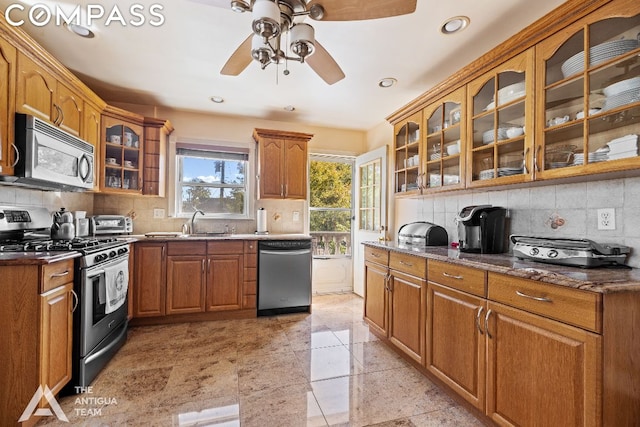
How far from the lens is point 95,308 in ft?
6.72

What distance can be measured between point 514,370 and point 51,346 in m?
2.48

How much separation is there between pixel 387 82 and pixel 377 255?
1665 mm

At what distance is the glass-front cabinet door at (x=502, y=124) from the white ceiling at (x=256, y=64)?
0.34 meters

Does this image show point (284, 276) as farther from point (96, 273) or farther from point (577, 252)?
point (577, 252)

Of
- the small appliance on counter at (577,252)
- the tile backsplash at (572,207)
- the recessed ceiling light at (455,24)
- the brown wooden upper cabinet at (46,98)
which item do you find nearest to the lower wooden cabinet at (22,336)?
the brown wooden upper cabinet at (46,98)

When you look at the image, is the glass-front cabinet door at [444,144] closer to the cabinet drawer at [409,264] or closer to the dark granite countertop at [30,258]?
the cabinet drawer at [409,264]

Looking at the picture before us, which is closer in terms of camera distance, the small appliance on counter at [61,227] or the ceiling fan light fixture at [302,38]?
the ceiling fan light fixture at [302,38]

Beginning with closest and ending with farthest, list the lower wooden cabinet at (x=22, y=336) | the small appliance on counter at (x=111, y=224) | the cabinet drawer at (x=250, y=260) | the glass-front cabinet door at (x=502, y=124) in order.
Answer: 1. the lower wooden cabinet at (x=22, y=336)
2. the glass-front cabinet door at (x=502, y=124)
3. the small appliance on counter at (x=111, y=224)
4. the cabinet drawer at (x=250, y=260)

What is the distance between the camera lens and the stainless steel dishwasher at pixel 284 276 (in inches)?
132

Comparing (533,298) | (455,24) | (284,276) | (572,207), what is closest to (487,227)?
(572,207)

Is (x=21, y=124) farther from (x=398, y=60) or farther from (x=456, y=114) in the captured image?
(x=456, y=114)

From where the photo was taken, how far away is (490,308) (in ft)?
5.15

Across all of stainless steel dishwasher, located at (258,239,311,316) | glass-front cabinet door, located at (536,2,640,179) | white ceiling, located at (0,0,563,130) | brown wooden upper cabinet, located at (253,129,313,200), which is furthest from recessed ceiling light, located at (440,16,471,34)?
stainless steel dishwasher, located at (258,239,311,316)

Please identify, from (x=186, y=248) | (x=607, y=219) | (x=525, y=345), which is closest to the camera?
(x=525, y=345)
